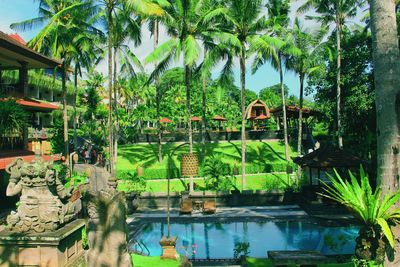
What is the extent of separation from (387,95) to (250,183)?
2070 centimetres

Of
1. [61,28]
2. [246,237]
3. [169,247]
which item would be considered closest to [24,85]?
[61,28]

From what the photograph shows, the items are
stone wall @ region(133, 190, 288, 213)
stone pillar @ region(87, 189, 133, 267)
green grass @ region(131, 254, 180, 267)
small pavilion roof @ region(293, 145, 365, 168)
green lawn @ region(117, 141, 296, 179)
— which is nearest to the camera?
stone pillar @ region(87, 189, 133, 267)

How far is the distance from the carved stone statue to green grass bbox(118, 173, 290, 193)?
623 inches

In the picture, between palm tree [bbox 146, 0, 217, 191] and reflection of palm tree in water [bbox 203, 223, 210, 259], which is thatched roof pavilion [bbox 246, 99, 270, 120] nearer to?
palm tree [bbox 146, 0, 217, 191]

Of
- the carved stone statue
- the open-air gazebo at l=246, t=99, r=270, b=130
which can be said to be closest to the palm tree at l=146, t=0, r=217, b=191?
the carved stone statue

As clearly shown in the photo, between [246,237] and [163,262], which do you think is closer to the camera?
[163,262]

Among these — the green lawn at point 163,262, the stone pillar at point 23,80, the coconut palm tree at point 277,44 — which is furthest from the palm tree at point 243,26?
the green lawn at point 163,262

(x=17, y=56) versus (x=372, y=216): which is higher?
(x=17, y=56)

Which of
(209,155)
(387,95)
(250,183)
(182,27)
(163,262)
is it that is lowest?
(163,262)

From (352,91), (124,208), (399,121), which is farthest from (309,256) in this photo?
(352,91)

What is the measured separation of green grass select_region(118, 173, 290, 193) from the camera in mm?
25594

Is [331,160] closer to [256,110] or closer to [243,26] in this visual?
[243,26]

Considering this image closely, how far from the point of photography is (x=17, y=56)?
756 inches

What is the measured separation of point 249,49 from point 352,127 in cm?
1186
